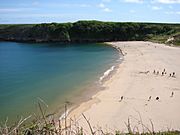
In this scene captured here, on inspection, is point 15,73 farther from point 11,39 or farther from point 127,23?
point 11,39

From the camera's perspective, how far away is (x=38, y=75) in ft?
158

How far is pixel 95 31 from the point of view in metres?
117

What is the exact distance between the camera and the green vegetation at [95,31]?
113150 mm

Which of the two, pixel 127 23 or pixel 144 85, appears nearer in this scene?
pixel 144 85

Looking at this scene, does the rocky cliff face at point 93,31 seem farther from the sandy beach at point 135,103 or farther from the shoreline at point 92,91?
the sandy beach at point 135,103

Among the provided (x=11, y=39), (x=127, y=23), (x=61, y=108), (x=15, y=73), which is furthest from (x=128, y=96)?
(x=11, y=39)

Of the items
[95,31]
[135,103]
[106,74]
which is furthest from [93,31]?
[135,103]

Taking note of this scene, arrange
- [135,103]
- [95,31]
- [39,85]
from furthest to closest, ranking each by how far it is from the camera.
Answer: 1. [95,31]
2. [39,85]
3. [135,103]

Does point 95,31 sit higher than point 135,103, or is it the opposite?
point 95,31

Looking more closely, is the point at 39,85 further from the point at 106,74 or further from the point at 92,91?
the point at 106,74

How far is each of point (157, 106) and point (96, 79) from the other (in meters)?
15.4

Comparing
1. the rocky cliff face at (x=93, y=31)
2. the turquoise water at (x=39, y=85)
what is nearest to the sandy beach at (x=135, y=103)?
the turquoise water at (x=39, y=85)

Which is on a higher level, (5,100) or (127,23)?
(127,23)

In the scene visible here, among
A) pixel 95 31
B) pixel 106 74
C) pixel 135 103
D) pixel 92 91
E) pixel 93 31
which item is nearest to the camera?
pixel 135 103
